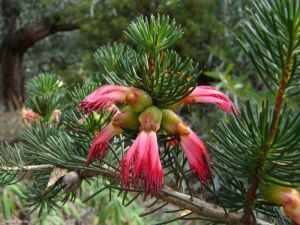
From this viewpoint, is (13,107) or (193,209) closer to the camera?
(193,209)

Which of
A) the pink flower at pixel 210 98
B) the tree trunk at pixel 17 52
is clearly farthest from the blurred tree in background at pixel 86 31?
the pink flower at pixel 210 98

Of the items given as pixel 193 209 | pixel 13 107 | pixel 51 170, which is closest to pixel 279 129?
pixel 193 209

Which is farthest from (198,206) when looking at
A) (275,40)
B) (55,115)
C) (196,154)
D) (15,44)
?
(15,44)

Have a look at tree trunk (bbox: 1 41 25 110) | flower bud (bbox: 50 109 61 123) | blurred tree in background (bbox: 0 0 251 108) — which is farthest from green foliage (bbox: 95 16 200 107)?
tree trunk (bbox: 1 41 25 110)

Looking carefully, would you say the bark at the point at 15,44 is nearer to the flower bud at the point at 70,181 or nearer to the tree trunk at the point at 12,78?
the tree trunk at the point at 12,78

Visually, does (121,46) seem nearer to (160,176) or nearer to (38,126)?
(38,126)

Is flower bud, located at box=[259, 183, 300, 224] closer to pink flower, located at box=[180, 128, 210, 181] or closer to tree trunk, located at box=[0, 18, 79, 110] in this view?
pink flower, located at box=[180, 128, 210, 181]

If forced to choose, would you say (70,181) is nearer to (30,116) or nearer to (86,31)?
(30,116)
